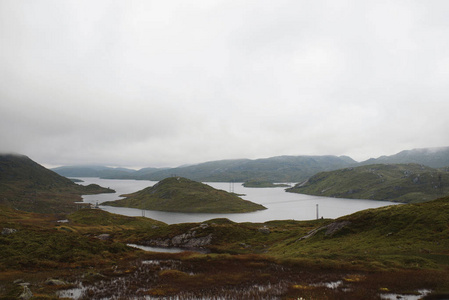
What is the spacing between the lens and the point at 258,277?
39.7m

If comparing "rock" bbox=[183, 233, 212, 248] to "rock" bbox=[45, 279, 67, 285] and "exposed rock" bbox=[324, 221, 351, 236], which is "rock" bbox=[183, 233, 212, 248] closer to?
"exposed rock" bbox=[324, 221, 351, 236]

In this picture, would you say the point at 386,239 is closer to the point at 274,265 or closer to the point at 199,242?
the point at 274,265

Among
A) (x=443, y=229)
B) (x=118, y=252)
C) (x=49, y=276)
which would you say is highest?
(x=443, y=229)

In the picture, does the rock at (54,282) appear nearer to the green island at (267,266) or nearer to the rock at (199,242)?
the green island at (267,266)

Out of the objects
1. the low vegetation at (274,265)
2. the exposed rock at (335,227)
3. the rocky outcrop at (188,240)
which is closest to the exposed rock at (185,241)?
the rocky outcrop at (188,240)

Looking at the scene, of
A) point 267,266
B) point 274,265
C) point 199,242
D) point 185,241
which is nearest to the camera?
point 267,266

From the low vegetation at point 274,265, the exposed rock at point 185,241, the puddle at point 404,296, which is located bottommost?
the exposed rock at point 185,241

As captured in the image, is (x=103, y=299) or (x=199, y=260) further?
(x=199, y=260)

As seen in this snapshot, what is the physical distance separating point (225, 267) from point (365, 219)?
1796 inches

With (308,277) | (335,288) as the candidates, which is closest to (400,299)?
(335,288)

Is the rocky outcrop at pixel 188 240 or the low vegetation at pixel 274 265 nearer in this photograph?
the low vegetation at pixel 274 265

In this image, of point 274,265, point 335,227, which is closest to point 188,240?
point 274,265

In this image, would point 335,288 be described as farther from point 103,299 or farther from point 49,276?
point 49,276

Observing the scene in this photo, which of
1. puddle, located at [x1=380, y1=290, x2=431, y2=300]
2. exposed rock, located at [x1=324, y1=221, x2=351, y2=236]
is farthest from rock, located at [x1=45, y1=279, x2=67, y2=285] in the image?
exposed rock, located at [x1=324, y1=221, x2=351, y2=236]
